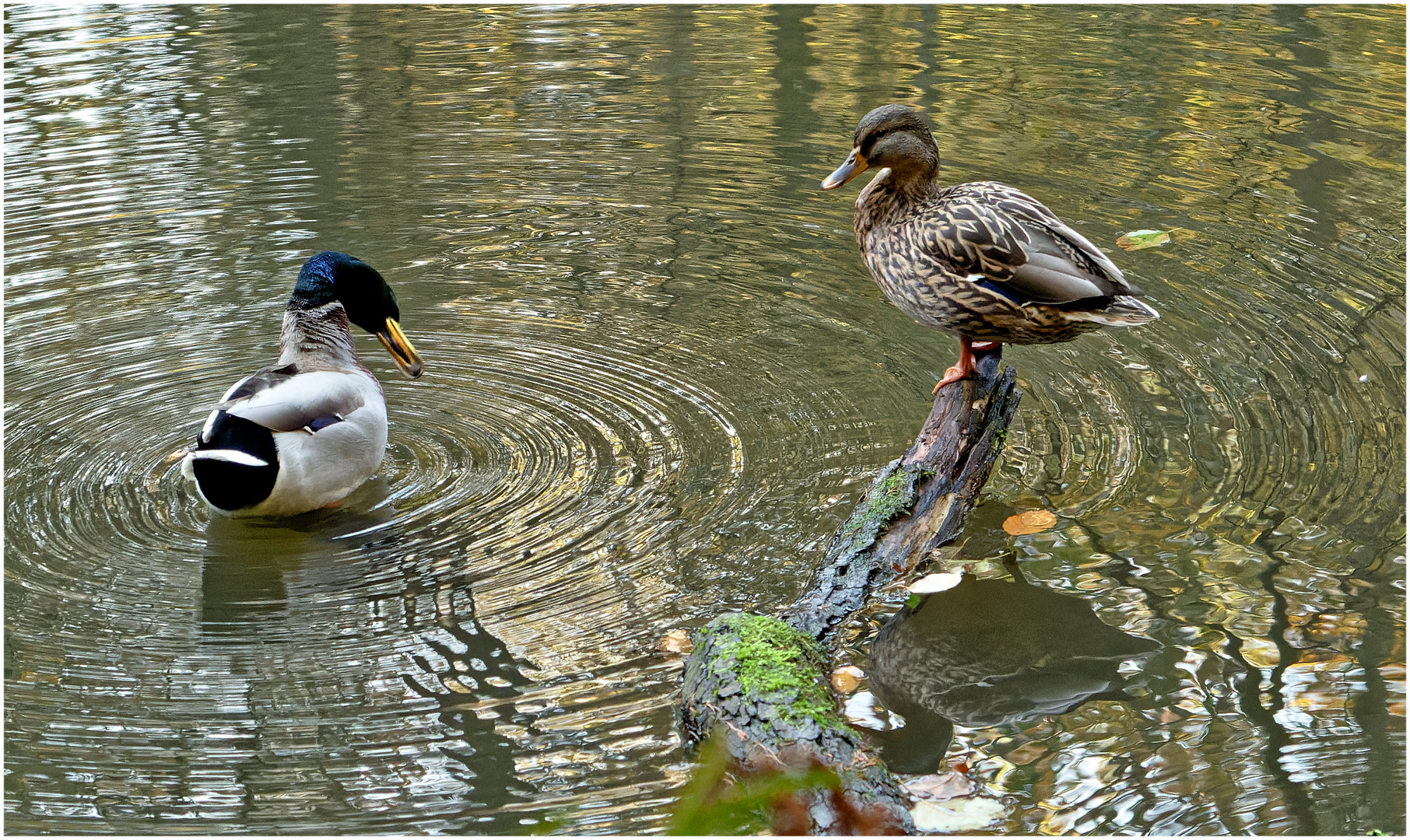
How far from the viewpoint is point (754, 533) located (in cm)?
480

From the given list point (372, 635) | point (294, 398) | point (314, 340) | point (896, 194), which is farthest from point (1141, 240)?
point (372, 635)

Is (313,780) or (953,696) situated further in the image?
(953,696)

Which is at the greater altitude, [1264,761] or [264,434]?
[264,434]

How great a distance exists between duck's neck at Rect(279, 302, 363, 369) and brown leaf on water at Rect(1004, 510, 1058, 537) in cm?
288

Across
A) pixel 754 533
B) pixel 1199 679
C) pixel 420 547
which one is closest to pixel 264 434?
pixel 420 547

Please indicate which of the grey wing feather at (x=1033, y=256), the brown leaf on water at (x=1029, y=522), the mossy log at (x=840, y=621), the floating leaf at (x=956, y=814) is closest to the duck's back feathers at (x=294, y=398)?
the mossy log at (x=840, y=621)

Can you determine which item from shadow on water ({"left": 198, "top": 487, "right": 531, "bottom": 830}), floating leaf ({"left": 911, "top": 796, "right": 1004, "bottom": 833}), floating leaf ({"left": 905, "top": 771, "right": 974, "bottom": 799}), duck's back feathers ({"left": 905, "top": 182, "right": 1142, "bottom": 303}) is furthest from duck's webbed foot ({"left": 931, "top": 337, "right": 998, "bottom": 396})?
shadow on water ({"left": 198, "top": 487, "right": 531, "bottom": 830})

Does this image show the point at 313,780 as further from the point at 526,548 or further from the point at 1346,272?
the point at 1346,272

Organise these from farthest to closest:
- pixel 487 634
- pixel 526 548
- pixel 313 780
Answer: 1. pixel 526 548
2. pixel 487 634
3. pixel 313 780

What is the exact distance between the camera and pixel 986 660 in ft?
13.5

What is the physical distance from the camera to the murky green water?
144 inches

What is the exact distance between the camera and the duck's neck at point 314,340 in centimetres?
539

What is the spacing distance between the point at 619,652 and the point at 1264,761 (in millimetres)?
1992

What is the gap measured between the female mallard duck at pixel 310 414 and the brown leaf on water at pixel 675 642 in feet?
5.41
